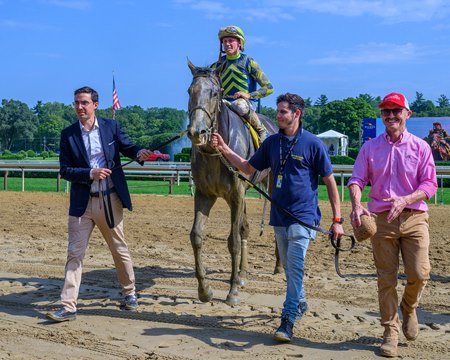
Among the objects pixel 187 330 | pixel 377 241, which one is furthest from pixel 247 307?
pixel 377 241

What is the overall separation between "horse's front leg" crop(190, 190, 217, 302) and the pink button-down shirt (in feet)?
7.88

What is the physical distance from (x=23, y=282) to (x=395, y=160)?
523cm

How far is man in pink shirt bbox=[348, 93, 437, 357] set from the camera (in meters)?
5.16

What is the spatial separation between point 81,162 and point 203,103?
1.39 meters

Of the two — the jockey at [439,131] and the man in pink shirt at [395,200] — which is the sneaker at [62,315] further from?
the jockey at [439,131]

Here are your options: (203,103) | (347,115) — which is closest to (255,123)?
(203,103)

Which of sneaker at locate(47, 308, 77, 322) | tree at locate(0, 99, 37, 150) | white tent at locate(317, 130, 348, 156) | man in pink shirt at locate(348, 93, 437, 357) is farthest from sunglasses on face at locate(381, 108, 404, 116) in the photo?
tree at locate(0, 99, 37, 150)

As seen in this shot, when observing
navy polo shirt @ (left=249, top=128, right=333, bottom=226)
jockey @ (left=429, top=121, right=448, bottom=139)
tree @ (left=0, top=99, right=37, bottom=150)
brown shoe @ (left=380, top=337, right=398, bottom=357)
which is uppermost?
tree @ (left=0, top=99, right=37, bottom=150)

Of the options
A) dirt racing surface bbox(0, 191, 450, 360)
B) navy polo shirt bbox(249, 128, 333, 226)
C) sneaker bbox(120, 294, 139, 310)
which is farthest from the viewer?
sneaker bbox(120, 294, 139, 310)

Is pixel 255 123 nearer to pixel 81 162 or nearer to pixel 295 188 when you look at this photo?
pixel 81 162

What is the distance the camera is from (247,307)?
6.91 metres

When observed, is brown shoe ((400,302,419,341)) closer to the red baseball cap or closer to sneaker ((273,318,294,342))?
sneaker ((273,318,294,342))

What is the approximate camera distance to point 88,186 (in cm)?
647

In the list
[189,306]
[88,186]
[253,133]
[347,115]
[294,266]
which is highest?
[347,115]
